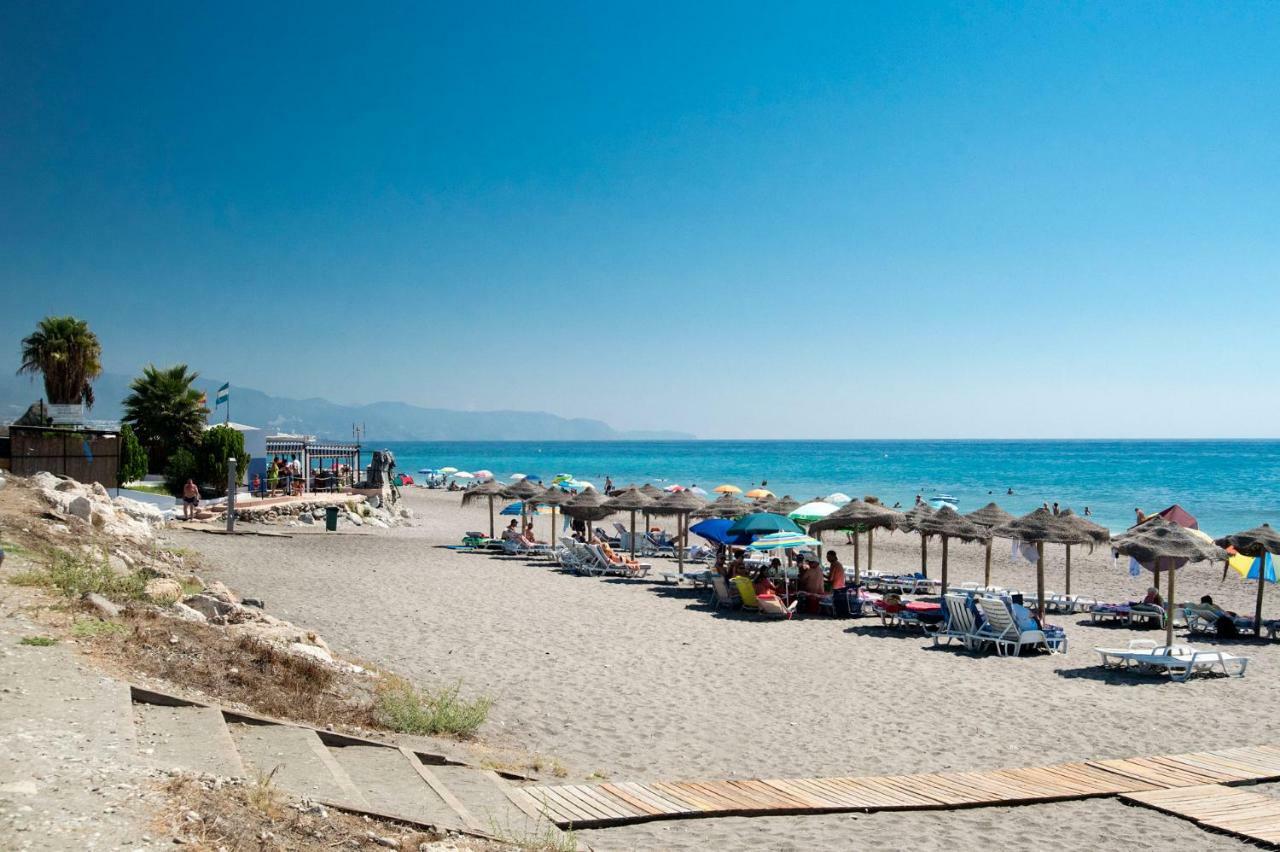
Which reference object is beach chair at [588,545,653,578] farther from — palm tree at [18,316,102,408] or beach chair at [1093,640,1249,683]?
palm tree at [18,316,102,408]

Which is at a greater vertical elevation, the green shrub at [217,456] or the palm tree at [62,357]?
the palm tree at [62,357]

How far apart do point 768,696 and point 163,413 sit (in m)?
29.9

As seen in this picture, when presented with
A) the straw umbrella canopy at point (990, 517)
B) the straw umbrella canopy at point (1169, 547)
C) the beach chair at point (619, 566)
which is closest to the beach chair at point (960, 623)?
the straw umbrella canopy at point (1169, 547)

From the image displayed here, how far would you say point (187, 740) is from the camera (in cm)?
568

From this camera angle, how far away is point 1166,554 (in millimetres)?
11711

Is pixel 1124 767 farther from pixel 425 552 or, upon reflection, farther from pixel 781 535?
pixel 425 552

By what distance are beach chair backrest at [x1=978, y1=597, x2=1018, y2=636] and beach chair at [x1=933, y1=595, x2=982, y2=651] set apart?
0.26 metres

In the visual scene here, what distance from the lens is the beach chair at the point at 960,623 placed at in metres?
12.4

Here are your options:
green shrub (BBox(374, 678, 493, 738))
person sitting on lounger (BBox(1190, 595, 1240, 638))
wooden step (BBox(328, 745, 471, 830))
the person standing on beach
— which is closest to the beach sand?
green shrub (BBox(374, 678, 493, 738))

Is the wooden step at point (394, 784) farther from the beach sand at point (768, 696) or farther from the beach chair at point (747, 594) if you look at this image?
the beach chair at point (747, 594)

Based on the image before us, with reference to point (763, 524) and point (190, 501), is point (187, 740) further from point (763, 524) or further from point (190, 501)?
point (190, 501)

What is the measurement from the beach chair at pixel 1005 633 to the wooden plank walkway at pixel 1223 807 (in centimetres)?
525

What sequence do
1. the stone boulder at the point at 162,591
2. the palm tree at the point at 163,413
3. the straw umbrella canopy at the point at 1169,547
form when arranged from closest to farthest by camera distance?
the stone boulder at the point at 162,591 → the straw umbrella canopy at the point at 1169,547 → the palm tree at the point at 163,413

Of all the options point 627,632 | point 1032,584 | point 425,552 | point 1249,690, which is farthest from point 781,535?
point 425,552
